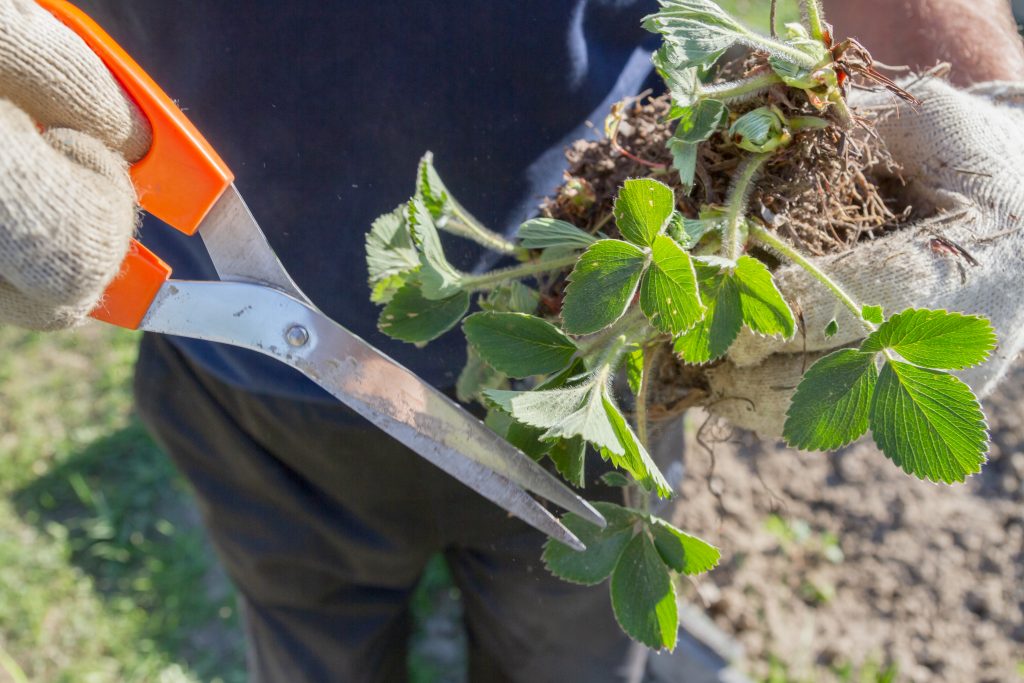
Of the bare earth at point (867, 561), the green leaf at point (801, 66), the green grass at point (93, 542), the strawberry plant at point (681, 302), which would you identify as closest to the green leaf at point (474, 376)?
the strawberry plant at point (681, 302)

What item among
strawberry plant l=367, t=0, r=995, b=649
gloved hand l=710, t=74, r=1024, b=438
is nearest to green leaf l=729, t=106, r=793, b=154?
strawberry plant l=367, t=0, r=995, b=649

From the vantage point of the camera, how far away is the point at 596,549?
1055 mm

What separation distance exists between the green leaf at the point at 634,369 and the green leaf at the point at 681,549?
154 mm

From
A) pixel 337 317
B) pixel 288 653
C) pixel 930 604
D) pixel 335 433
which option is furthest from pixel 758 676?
pixel 337 317

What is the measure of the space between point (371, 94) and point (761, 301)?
25.8 inches

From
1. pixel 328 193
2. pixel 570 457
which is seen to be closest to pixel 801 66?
pixel 570 457

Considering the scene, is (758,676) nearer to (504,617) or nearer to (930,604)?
(930,604)

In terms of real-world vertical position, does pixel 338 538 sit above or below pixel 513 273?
below

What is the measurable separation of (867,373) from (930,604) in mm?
1630

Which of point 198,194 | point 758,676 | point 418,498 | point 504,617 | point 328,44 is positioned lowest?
point 758,676

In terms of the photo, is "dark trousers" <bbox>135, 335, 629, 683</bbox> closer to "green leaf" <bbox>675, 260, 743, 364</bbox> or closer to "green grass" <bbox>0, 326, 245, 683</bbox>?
"green grass" <bbox>0, 326, 245, 683</bbox>

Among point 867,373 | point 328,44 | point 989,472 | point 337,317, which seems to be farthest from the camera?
point 989,472

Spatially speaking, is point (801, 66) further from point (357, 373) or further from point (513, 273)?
point (357, 373)

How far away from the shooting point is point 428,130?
127 centimetres
